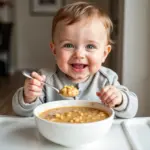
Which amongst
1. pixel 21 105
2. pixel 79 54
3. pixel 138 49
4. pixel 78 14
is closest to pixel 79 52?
pixel 79 54

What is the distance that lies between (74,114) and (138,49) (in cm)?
138

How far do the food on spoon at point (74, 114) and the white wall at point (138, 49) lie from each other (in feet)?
4.28

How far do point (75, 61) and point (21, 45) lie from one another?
498 centimetres

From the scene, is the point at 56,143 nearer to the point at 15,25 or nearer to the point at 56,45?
the point at 56,45

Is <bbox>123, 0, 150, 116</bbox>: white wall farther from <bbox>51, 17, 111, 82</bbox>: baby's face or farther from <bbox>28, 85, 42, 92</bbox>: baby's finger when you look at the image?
<bbox>28, 85, 42, 92</bbox>: baby's finger

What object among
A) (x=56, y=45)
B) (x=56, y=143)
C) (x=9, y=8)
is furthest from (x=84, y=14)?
(x=9, y=8)

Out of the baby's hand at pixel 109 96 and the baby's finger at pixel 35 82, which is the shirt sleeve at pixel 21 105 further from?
the baby's hand at pixel 109 96

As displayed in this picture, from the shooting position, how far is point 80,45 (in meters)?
0.95

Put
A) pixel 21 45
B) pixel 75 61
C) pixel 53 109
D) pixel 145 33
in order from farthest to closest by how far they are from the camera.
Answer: pixel 21 45, pixel 145 33, pixel 75 61, pixel 53 109

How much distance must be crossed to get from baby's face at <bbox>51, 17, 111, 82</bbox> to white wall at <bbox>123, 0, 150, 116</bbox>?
43.1 inches

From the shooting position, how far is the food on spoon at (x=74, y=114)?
29.6 inches

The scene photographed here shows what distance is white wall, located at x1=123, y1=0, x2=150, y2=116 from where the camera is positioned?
2.06 metres

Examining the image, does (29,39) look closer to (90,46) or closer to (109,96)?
(90,46)

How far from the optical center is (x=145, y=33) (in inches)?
82.0
